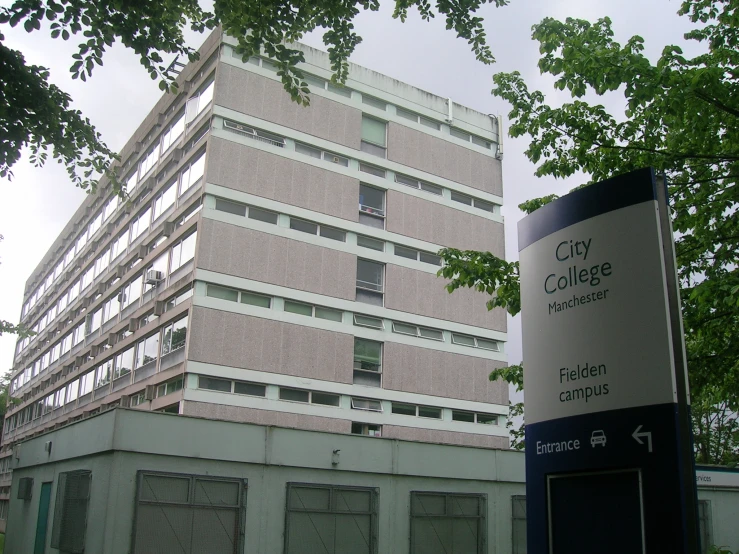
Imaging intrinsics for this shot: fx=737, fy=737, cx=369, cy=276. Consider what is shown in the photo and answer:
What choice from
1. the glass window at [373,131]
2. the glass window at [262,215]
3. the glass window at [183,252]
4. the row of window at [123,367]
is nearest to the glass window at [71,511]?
the row of window at [123,367]

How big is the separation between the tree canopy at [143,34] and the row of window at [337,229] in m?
17.2

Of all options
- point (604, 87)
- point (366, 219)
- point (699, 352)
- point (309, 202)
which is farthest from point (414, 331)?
point (604, 87)

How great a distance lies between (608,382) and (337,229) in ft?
84.4

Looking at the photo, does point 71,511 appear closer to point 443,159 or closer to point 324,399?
point 324,399

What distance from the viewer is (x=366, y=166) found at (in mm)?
32000

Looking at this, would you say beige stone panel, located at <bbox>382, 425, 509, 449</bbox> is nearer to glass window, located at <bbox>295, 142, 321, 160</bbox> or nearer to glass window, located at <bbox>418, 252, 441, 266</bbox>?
glass window, located at <bbox>418, 252, 441, 266</bbox>

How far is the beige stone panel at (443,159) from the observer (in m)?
33.2

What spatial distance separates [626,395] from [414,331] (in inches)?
1054

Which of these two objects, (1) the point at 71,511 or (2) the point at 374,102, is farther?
(2) the point at 374,102

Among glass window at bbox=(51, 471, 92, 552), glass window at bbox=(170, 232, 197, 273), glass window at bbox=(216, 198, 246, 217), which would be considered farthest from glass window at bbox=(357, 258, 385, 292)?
glass window at bbox=(51, 471, 92, 552)

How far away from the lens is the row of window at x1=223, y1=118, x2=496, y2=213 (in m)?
28.9

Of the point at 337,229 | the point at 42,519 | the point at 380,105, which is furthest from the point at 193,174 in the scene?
the point at 42,519

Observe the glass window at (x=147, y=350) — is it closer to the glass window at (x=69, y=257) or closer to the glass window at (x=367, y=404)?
the glass window at (x=367, y=404)

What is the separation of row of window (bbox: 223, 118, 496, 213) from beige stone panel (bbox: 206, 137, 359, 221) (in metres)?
0.65
